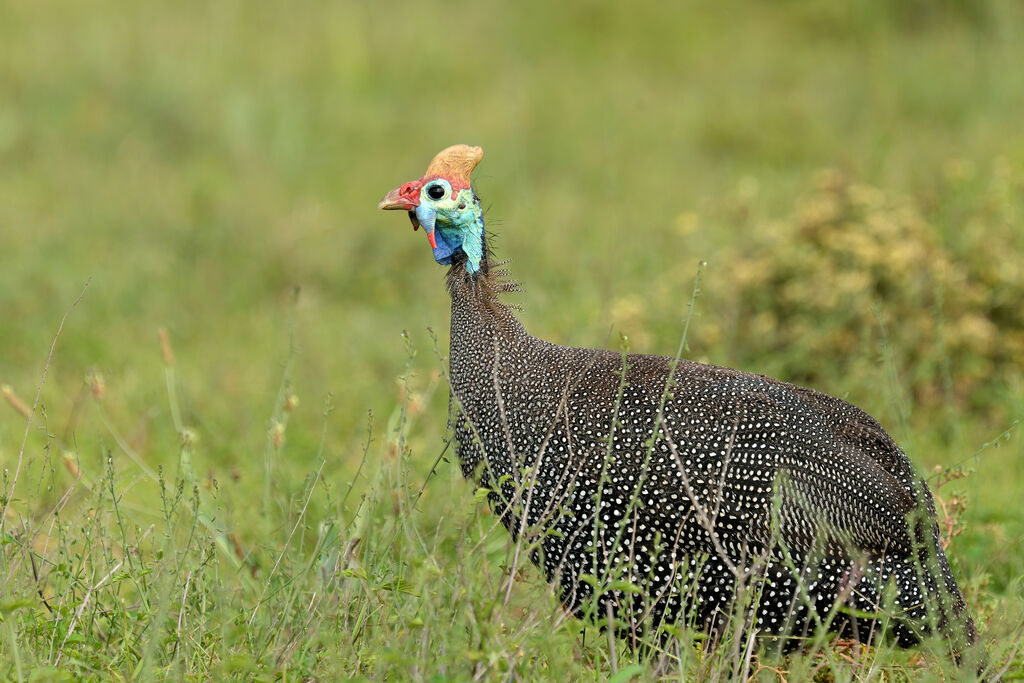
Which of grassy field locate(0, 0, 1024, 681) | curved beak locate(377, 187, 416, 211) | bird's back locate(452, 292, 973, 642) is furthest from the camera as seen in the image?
curved beak locate(377, 187, 416, 211)

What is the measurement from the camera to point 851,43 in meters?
10.3

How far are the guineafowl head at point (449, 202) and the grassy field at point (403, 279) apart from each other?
1.16 ft

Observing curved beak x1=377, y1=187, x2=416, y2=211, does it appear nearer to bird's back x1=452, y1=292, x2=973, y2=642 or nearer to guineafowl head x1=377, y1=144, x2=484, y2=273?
guineafowl head x1=377, y1=144, x2=484, y2=273

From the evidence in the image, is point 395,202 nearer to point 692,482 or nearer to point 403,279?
point 692,482

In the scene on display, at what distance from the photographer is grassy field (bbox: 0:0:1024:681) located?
2.55 metres

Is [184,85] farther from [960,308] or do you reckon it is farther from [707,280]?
[960,308]

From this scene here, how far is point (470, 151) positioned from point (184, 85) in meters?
6.10

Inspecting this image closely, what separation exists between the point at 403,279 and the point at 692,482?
414 cm

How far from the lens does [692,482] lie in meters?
2.69

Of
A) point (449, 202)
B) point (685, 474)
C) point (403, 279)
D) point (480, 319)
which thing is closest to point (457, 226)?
point (449, 202)

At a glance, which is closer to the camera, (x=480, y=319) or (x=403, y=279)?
(x=480, y=319)

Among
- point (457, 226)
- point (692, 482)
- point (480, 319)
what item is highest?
point (457, 226)

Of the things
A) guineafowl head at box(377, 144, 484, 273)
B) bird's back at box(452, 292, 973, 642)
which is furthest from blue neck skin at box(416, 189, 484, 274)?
bird's back at box(452, 292, 973, 642)

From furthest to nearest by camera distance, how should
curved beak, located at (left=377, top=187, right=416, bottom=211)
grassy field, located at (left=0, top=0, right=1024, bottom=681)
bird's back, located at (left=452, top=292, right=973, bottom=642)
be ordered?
curved beak, located at (left=377, top=187, right=416, bottom=211), bird's back, located at (left=452, top=292, right=973, bottom=642), grassy field, located at (left=0, top=0, right=1024, bottom=681)
